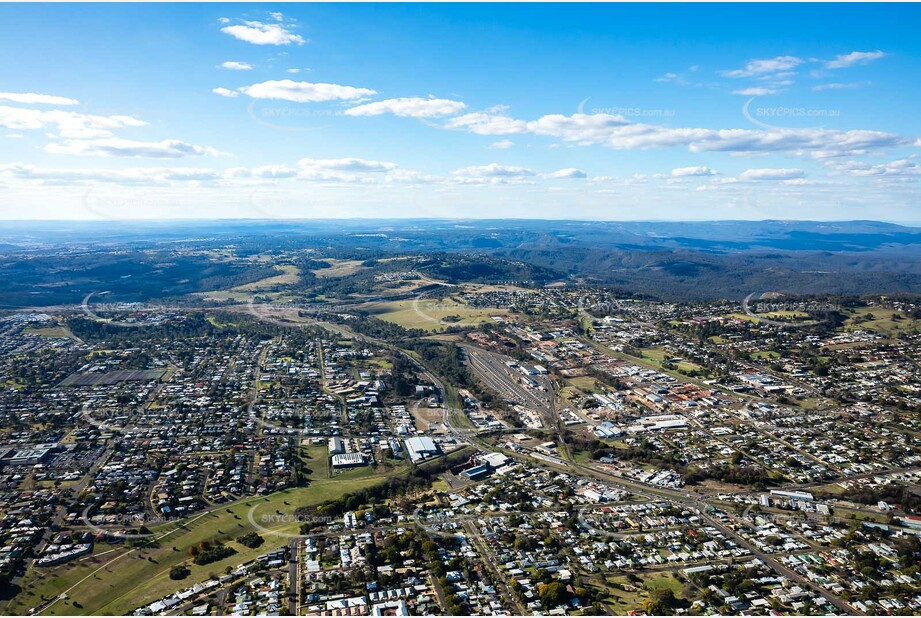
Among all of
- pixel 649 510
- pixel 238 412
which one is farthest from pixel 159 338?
pixel 649 510

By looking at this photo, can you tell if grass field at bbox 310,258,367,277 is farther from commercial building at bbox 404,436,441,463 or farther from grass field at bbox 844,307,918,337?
grass field at bbox 844,307,918,337

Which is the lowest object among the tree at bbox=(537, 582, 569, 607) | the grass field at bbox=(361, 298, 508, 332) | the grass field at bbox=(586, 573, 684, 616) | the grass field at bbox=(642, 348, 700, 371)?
the grass field at bbox=(586, 573, 684, 616)

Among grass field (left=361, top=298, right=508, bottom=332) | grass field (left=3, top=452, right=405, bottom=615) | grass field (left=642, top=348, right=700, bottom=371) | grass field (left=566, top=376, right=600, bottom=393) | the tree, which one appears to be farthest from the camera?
grass field (left=361, top=298, right=508, bottom=332)

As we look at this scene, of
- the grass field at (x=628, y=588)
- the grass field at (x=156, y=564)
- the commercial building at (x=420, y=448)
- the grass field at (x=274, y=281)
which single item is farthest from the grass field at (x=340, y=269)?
the grass field at (x=628, y=588)

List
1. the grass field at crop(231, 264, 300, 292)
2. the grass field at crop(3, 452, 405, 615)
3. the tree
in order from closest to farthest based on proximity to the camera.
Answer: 1. the tree
2. the grass field at crop(3, 452, 405, 615)
3. the grass field at crop(231, 264, 300, 292)

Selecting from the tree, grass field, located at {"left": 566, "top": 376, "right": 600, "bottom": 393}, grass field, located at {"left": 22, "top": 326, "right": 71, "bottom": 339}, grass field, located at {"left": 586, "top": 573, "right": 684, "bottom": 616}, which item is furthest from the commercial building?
grass field, located at {"left": 22, "top": 326, "right": 71, "bottom": 339}

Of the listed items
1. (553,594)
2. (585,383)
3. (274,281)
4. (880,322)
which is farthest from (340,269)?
(553,594)

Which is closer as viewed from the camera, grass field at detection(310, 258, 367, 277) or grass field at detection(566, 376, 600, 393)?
grass field at detection(566, 376, 600, 393)

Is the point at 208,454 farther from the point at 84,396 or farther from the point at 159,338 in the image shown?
the point at 159,338
